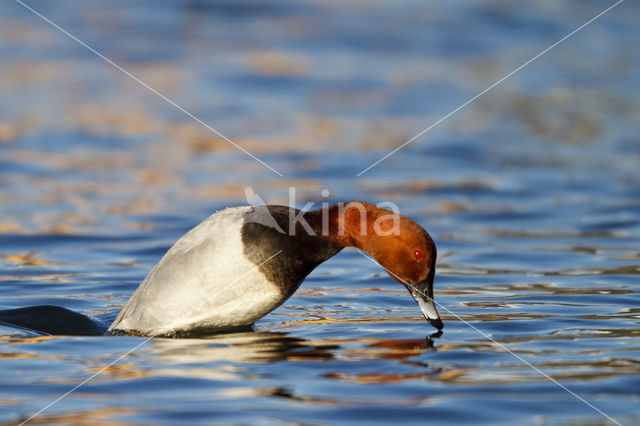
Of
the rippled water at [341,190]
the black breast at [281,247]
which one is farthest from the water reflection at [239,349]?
the black breast at [281,247]

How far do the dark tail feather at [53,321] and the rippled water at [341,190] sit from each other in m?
0.25

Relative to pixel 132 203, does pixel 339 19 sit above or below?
above

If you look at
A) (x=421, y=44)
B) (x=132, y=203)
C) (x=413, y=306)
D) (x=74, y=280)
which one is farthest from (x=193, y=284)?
(x=421, y=44)

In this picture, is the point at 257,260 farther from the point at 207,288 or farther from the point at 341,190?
the point at 341,190

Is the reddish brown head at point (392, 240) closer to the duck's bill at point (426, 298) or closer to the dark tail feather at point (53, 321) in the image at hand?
the duck's bill at point (426, 298)

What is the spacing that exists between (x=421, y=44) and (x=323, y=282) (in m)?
15.2

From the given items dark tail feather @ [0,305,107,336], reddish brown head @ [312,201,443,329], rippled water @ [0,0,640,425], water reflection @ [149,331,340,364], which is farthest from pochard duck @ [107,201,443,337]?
dark tail feather @ [0,305,107,336]

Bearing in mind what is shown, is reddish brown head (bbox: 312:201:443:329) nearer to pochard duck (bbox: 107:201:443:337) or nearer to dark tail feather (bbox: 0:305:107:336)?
pochard duck (bbox: 107:201:443:337)

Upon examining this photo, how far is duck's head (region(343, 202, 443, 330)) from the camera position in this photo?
23.2ft

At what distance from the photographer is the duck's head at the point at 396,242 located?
706 centimetres

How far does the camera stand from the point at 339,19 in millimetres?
25141

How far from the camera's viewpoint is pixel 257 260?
7.08 m

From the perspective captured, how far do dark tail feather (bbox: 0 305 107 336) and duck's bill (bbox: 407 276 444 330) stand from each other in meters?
2.48

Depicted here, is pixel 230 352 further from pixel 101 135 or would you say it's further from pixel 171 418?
pixel 101 135
